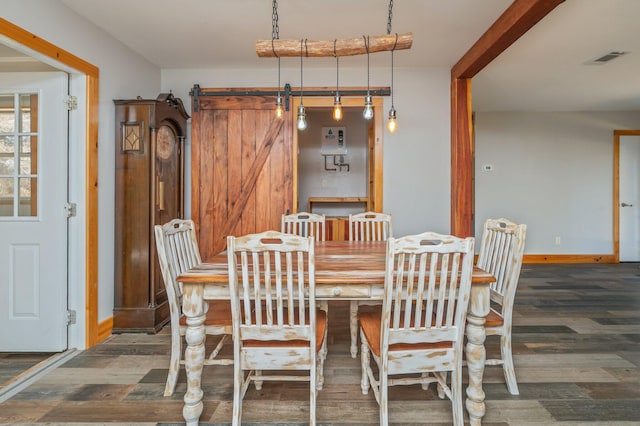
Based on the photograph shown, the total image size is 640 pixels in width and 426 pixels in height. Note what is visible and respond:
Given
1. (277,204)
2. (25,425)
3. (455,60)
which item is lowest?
(25,425)

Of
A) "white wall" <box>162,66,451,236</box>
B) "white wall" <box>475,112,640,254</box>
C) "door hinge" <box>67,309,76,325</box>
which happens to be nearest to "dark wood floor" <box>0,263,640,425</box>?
"door hinge" <box>67,309,76,325</box>

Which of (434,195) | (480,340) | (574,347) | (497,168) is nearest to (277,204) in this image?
(434,195)

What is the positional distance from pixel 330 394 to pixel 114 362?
1.51 meters

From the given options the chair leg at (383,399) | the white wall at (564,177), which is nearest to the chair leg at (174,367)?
the chair leg at (383,399)

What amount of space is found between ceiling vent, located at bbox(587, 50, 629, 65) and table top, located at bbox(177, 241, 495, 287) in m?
3.14

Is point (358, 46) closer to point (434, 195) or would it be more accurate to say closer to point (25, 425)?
point (434, 195)

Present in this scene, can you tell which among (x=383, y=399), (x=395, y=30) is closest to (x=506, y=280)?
(x=383, y=399)

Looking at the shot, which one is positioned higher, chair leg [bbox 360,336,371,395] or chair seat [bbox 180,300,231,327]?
chair seat [bbox 180,300,231,327]

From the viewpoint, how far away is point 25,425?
168 centimetres

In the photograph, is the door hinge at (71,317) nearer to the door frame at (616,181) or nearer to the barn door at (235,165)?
the barn door at (235,165)

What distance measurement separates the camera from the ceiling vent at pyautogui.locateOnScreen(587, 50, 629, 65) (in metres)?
3.34

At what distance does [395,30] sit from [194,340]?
277 centimetres

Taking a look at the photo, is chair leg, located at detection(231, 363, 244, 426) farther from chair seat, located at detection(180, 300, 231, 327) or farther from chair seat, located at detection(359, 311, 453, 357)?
chair seat, located at detection(359, 311, 453, 357)

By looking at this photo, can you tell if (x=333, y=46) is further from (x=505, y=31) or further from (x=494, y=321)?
(x=494, y=321)
